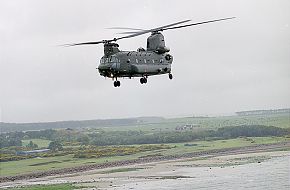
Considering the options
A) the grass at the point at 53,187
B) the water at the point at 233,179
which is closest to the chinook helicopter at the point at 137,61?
the water at the point at 233,179

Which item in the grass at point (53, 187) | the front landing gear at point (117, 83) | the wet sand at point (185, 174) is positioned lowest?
the grass at point (53, 187)

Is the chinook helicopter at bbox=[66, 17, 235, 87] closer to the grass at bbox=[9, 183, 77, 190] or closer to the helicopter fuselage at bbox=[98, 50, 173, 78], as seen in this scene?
the helicopter fuselage at bbox=[98, 50, 173, 78]

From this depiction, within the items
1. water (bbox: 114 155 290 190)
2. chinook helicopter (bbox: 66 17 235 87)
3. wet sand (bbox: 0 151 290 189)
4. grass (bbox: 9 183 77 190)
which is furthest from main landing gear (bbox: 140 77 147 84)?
grass (bbox: 9 183 77 190)

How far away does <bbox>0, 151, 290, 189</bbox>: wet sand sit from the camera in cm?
8181

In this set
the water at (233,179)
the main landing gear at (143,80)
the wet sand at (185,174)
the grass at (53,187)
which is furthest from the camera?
the grass at (53,187)

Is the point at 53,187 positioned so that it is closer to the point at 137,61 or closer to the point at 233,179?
the point at 233,179

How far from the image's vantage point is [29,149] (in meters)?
198

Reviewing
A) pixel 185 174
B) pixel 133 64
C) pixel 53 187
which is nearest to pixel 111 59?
pixel 133 64

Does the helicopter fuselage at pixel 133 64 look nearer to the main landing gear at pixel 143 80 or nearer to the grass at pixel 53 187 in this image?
the main landing gear at pixel 143 80

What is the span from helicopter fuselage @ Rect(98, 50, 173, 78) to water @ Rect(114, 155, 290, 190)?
41065 mm

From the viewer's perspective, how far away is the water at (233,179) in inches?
2972

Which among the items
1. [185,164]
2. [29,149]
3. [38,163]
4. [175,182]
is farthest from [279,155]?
[29,149]

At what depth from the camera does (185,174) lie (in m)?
96.8

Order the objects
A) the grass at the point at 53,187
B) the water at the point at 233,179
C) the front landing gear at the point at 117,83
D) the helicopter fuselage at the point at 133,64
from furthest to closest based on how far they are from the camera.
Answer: the grass at the point at 53,187 < the water at the point at 233,179 < the helicopter fuselage at the point at 133,64 < the front landing gear at the point at 117,83
